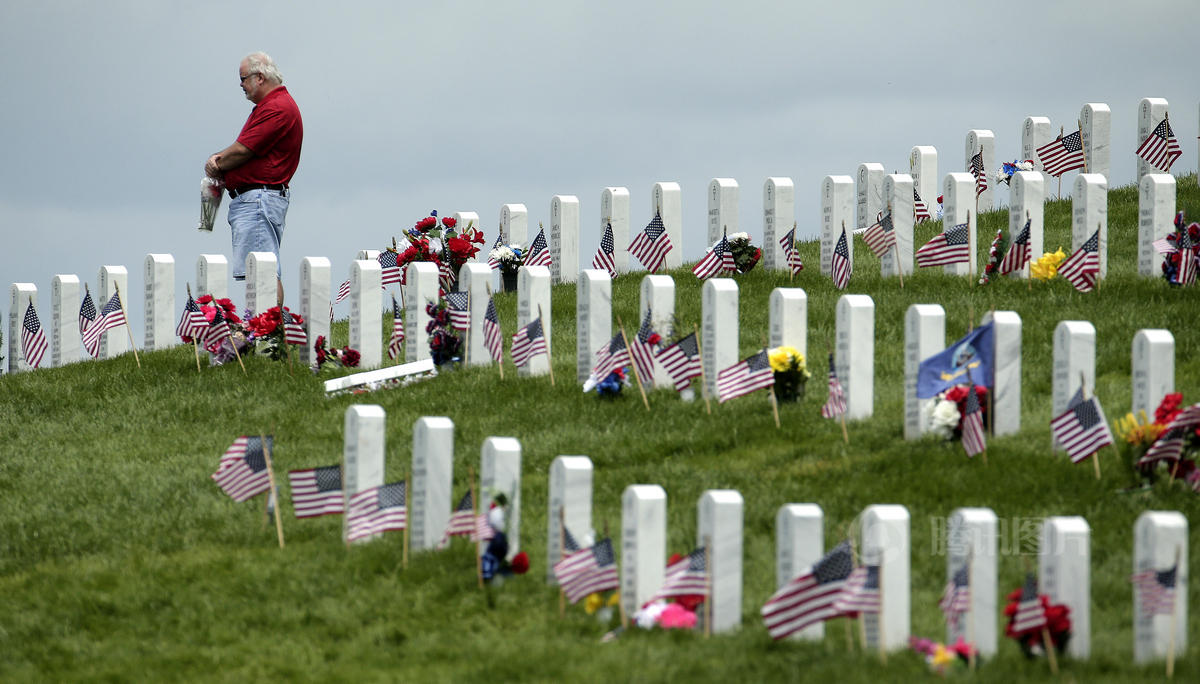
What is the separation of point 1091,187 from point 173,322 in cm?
971

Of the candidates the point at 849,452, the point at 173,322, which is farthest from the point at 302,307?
the point at 849,452

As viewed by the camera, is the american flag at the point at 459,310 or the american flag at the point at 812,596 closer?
the american flag at the point at 812,596

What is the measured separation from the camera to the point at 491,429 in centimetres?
1060

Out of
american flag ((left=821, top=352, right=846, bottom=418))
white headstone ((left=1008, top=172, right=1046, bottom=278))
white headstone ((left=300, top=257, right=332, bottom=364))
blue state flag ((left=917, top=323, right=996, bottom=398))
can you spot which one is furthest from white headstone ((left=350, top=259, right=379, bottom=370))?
white headstone ((left=1008, top=172, right=1046, bottom=278))

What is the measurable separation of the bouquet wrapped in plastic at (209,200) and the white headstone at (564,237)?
13.6ft

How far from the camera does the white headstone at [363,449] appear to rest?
8375 millimetres

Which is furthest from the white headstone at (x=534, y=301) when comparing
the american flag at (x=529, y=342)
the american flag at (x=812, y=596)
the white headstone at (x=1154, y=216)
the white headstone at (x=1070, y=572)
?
the white headstone at (x=1070, y=572)

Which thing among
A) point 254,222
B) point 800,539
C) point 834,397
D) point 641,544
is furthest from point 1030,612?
point 254,222

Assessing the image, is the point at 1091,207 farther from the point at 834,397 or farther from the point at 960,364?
the point at 834,397

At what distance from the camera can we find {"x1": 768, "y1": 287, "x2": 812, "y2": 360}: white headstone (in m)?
10.6

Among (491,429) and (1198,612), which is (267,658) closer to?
(491,429)

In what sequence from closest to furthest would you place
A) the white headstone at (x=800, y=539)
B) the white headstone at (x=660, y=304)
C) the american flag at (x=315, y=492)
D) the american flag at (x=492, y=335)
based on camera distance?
the white headstone at (x=800, y=539) → the american flag at (x=315, y=492) → the white headstone at (x=660, y=304) → the american flag at (x=492, y=335)

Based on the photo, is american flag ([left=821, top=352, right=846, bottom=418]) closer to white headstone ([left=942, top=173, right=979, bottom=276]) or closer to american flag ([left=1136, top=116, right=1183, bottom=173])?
white headstone ([left=942, top=173, right=979, bottom=276])

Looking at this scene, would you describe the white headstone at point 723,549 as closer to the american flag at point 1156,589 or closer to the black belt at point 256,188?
the american flag at point 1156,589
